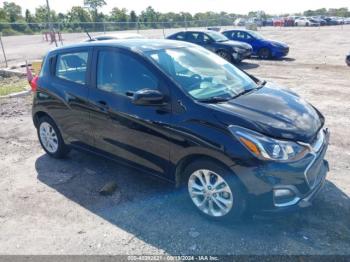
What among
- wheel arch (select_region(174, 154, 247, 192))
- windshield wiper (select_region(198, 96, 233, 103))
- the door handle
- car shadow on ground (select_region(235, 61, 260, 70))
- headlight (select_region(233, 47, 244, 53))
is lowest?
car shadow on ground (select_region(235, 61, 260, 70))

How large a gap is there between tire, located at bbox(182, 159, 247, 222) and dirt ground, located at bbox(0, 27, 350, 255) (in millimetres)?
149

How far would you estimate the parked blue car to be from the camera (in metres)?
16.5

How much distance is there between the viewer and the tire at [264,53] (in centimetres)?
1669

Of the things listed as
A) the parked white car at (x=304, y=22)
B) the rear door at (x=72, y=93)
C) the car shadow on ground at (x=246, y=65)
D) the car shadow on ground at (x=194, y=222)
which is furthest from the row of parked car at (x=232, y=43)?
the parked white car at (x=304, y=22)

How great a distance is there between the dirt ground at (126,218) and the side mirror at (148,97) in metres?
1.23

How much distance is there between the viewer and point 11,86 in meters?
10.9

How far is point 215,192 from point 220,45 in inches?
485

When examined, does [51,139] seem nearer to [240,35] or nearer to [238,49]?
[238,49]

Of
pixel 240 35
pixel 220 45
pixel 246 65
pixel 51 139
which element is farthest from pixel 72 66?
pixel 240 35

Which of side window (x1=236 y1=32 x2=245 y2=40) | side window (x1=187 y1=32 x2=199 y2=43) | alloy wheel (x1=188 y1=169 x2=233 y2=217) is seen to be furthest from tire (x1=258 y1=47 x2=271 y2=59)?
alloy wheel (x1=188 y1=169 x2=233 y2=217)

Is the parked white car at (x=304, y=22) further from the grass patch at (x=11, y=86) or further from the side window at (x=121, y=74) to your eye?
the side window at (x=121, y=74)

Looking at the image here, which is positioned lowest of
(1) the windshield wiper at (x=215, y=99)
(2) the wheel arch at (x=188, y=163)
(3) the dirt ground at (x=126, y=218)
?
(3) the dirt ground at (x=126, y=218)

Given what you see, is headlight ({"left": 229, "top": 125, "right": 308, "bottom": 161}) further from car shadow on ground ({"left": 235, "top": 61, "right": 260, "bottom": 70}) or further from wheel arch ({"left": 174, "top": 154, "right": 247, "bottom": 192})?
car shadow on ground ({"left": 235, "top": 61, "right": 260, "bottom": 70})

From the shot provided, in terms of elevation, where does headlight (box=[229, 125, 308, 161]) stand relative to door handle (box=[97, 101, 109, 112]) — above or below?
below
